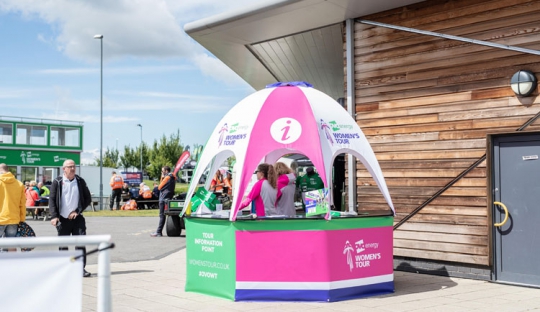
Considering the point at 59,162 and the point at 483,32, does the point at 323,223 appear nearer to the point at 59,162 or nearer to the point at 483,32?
the point at 483,32

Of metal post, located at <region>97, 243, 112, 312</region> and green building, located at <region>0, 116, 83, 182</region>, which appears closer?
metal post, located at <region>97, 243, 112, 312</region>

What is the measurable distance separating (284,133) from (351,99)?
310 centimetres

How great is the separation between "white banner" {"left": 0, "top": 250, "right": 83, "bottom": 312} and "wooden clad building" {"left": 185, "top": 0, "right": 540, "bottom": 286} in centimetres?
719

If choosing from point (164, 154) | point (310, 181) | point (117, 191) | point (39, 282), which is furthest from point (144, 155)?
point (39, 282)

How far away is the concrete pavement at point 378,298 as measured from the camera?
719cm

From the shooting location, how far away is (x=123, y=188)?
3219 centimetres

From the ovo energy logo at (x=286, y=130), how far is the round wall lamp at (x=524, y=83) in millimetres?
3205

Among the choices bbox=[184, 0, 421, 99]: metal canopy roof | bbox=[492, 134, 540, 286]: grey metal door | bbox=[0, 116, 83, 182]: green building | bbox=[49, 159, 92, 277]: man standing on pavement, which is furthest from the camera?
bbox=[0, 116, 83, 182]: green building

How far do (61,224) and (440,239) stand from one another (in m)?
6.16

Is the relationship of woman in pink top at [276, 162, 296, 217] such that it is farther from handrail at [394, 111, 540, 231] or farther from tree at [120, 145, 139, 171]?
tree at [120, 145, 139, 171]

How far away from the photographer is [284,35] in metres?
12.1

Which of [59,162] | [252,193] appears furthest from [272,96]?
[59,162]

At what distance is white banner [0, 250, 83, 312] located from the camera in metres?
3.06

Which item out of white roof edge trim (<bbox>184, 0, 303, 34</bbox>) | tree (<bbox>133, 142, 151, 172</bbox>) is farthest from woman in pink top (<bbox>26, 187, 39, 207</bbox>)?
tree (<bbox>133, 142, 151, 172</bbox>)
